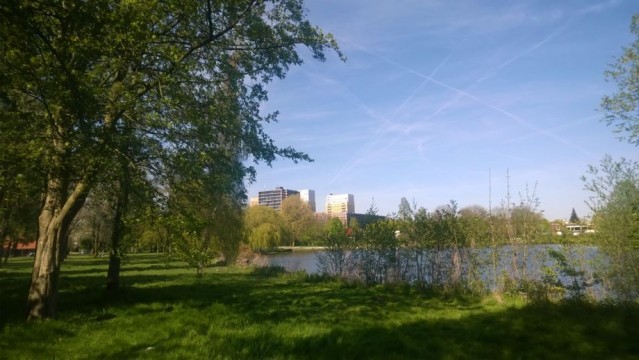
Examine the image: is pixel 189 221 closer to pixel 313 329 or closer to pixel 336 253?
pixel 313 329

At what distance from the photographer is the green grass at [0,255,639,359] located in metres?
7.22

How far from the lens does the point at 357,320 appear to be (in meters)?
9.95

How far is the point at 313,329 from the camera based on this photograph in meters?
8.73

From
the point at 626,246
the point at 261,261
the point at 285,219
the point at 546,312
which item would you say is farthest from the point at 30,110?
the point at 285,219

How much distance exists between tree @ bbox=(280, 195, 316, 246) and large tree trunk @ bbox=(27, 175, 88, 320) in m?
50.0

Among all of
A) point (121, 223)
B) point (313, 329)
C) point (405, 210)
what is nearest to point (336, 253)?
point (405, 210)

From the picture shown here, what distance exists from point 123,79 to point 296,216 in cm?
5776

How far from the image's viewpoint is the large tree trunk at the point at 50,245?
939cm

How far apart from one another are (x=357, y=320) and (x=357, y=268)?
365 inches

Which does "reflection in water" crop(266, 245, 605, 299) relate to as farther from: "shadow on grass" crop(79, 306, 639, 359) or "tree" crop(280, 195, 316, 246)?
"tree" crop(280, 195, 316, 246)

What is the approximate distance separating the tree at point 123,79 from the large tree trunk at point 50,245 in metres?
0.02

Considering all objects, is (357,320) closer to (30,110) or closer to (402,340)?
(402,340)

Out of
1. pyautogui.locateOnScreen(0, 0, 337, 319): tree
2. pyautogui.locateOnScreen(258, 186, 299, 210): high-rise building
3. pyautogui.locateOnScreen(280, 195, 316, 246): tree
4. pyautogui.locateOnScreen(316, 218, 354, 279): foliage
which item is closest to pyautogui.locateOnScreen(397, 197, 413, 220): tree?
pyautogui.locateOnScreen(316, 218, 354, 279): foliage

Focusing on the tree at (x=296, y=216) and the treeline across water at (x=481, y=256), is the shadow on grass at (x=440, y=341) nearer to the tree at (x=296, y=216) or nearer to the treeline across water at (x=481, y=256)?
the treeline across water at (x=481, y=256)
